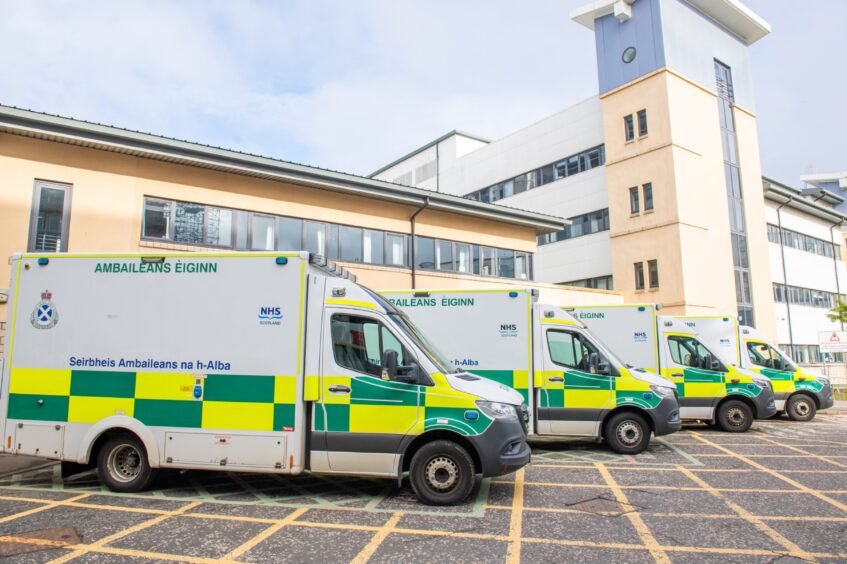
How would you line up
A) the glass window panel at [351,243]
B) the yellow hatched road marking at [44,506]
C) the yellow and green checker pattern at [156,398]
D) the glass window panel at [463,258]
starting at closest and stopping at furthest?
1. the yellow hatched road marking at [44,506]
2. the yellow and green checker pattern at [156,398]
3. the glass window panel at [351,243]
4. the glass window panel at [463,258]

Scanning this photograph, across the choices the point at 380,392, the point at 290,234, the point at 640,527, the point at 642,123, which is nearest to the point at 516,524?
the point at 640,527

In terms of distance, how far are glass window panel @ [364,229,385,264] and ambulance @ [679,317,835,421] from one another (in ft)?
31.0

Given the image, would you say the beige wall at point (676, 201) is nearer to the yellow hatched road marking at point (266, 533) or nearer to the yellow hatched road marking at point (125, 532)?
the yellow hatched road marking at point (266, 533)

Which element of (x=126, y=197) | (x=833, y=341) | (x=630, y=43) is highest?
(x=630, y=43)

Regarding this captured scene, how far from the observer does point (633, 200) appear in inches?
1196

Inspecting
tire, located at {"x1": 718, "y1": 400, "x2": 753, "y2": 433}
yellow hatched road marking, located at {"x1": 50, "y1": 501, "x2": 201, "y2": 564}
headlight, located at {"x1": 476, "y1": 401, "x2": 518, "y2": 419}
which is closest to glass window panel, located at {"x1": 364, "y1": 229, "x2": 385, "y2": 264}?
tire, located at {"x1": 718, "y1": 400, "x2": 753, "y2": 433}

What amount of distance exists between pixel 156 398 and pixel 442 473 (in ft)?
11.6

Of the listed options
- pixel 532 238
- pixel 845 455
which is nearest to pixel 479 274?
pixel 532 238

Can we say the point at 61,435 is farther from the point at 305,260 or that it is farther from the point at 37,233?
the point at 37,233

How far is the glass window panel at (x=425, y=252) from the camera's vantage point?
18531mm

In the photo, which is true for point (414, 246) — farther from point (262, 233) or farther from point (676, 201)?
point (676, 201)

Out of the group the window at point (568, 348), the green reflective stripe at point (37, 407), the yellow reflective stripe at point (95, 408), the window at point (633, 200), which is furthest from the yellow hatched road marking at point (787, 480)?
the window at point (633, 200)

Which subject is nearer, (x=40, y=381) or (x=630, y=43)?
(x=40, y=381)

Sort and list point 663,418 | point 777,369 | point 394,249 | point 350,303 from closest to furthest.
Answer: point 350,303 → point 663,418 → point 777,369 → point 394,249
